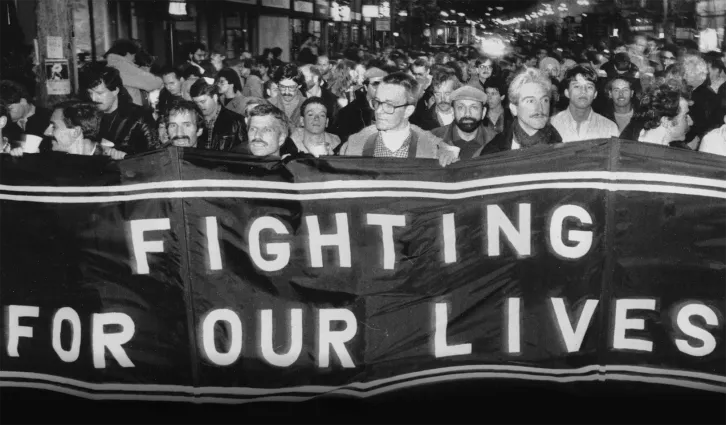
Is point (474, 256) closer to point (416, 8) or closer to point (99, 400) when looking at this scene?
point (99, 400)

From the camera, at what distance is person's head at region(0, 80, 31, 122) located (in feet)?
28.8

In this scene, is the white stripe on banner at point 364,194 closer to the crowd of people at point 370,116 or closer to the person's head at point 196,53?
the crowd of people at point 370,116

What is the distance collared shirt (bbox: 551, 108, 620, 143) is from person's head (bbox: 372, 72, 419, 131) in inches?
73.5

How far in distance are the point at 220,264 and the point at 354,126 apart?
238 inches

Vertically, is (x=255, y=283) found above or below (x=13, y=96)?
below

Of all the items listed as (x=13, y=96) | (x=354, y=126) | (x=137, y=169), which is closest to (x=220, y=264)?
(x=137, y=169)

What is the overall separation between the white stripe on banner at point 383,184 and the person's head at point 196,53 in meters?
11.9

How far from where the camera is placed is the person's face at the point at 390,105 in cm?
650

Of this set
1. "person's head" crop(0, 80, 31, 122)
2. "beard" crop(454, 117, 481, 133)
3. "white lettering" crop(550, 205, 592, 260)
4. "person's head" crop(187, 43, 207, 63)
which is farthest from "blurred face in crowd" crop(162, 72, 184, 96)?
"white lettering" crop(550, 205, 592, 260)

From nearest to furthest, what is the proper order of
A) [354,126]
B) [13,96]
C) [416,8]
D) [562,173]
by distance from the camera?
[562,173] < [13,96] < [354,126] < [416,8]

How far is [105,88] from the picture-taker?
834 cm

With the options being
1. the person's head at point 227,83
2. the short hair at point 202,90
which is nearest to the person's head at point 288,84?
the short hair at point 202,90

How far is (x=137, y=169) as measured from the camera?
15.5ft

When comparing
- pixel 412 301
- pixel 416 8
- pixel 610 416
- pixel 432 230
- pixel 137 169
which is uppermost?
pixel 416 8
